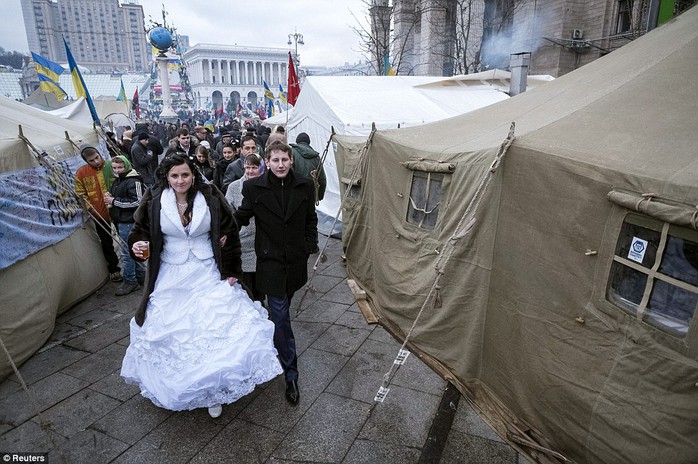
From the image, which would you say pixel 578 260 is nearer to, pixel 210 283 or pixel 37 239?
pixel 210 283

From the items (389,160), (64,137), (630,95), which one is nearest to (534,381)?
(630,95)

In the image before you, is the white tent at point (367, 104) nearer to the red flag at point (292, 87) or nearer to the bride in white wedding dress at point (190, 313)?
the red flag at point (292, 87)

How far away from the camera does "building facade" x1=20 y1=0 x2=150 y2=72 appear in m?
132

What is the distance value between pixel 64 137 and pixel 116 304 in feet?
8.36

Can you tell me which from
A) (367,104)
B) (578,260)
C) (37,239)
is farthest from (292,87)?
(578,260)

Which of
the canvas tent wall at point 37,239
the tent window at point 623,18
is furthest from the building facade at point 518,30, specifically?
the canvas tent wall at point 37,239

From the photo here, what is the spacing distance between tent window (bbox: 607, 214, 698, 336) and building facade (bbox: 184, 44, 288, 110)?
94.7 meters

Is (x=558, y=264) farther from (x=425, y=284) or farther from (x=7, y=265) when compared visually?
(x=7, y=265)

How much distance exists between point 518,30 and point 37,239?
2137 centimetres

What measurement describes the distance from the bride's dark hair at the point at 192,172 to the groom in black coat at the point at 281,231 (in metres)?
0.37

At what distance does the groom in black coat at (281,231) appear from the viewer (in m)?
3.27

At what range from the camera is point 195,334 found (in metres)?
2.90

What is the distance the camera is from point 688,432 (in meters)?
1.96

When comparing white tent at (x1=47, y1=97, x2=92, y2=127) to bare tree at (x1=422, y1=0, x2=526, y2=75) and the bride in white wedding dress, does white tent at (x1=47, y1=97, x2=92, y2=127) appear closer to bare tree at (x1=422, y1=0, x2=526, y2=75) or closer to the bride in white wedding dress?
the bride in white wedding dress
